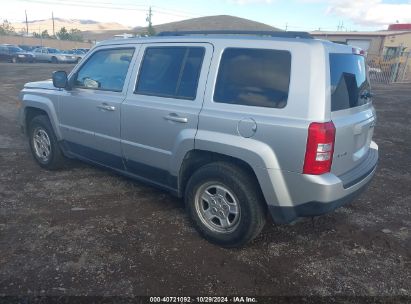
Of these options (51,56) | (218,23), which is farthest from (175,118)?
(218,23)

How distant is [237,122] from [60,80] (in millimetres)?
2694

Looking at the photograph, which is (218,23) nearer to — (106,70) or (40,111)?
(40,111)

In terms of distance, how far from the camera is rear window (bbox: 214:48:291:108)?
2.79 metres

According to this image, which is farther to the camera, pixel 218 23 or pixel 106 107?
pixel 218 23

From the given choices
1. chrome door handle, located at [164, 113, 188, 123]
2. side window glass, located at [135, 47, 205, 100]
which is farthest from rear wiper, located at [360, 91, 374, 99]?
chrome door handle, located at [164, 113, 188, 123]

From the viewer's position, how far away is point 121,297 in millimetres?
2625

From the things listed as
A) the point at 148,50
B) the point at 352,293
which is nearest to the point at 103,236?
the point at 148,50

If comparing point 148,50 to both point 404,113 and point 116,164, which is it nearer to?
point 116,164

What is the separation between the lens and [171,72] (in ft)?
11.5

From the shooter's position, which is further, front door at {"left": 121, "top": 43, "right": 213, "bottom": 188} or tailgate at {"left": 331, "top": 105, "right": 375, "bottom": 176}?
front door at {"left": 121, "top": 43, "right": 213, "bottom": 188}

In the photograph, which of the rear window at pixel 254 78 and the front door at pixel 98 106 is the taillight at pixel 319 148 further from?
the front door at pixel 98 106

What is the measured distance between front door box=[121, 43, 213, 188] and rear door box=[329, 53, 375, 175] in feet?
3.89

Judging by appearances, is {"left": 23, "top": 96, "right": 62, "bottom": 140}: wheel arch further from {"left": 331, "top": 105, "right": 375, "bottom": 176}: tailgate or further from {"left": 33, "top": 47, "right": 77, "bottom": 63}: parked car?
{"left": 33, "top": 47, "right": 77, "bottom": 63}: parked car

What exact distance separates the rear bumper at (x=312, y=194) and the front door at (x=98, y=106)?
7.00 feet
